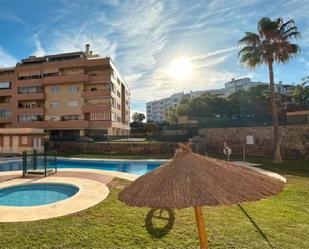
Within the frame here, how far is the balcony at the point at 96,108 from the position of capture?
38.3 metres

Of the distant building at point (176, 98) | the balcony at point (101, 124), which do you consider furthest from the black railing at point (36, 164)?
the distant building at point (176, 98)

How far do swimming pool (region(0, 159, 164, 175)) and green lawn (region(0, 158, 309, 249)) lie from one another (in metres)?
11.4

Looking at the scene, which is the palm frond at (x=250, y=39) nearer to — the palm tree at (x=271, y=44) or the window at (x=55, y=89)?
the palm tree at (x=271, y=44)

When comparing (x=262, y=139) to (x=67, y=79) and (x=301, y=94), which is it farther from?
(x=67, y=79)

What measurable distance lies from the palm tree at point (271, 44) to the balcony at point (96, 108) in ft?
82.5

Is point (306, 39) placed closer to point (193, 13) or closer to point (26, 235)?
point (193, 13)

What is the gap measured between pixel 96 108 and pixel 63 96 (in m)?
6.92

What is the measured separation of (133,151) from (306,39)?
20.2 metres

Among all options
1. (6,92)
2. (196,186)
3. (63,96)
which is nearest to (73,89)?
(63,96)

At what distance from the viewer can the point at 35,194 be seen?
11.1 metres

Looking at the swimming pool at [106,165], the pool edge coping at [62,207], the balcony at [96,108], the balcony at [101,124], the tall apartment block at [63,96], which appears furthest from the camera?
the tall apartment block at [63,96]

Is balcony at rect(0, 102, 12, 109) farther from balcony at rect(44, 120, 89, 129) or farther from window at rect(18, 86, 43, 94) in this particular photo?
balcony at rect(44, 120, 89, 129)

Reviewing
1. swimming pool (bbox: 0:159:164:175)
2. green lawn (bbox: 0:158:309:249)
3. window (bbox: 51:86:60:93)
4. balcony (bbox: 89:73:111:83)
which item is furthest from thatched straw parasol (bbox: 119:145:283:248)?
window (bbox: 51:86:60:93)

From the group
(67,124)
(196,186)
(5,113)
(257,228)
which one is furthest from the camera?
(5,113)
